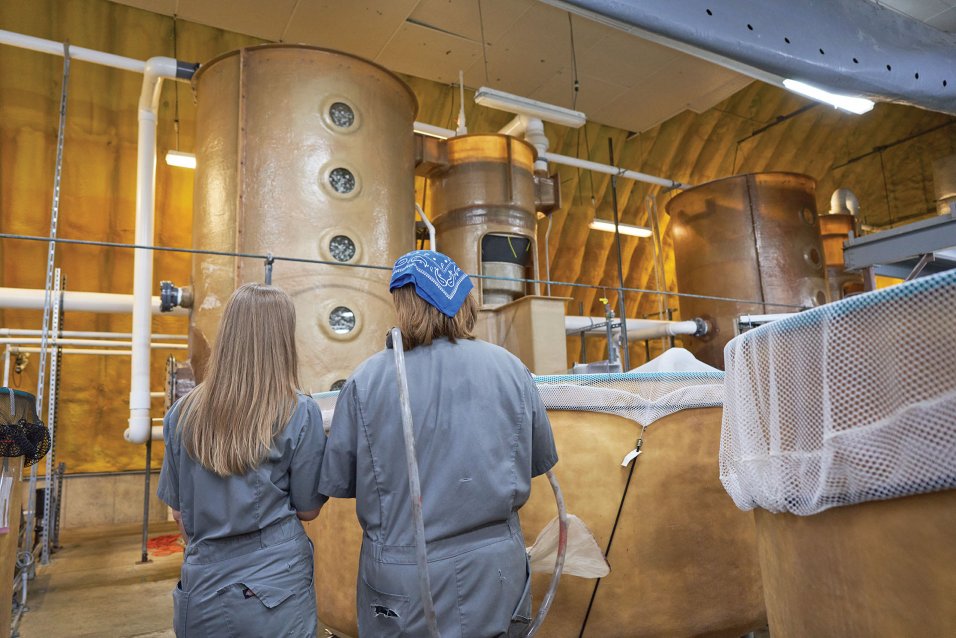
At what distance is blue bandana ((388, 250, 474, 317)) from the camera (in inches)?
71.2

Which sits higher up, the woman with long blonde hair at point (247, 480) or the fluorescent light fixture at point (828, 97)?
the fluorescent light fixture at point (828, 97)

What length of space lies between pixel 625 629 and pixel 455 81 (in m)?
9.14

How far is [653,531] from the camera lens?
301 cm

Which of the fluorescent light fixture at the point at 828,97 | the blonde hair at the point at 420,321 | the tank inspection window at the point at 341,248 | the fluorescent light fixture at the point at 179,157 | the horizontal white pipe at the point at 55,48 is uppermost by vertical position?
the horizontal white pipe at the point at 55,48

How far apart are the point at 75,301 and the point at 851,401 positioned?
720cm

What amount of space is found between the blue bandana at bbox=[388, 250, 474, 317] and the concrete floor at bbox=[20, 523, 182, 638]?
343 centimetres

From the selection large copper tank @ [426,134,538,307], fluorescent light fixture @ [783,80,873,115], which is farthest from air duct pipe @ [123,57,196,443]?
fluorescent light fixture @ [783,80,873,115]

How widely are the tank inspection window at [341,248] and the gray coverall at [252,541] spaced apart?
3.68m

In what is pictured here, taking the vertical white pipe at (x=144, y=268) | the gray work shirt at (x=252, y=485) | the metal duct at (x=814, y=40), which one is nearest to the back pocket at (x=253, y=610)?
the gray work shirt at (x=252, y=485)

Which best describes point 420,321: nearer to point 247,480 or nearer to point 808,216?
point 247,480

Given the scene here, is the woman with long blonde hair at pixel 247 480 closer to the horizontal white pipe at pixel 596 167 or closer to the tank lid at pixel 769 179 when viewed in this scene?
the horizontal white pipe at pixel 596 167

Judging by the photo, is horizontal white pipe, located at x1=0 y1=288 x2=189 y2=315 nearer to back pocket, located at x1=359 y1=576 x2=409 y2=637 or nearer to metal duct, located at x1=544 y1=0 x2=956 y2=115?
metal duct, located at x1=544 y1=0 x2=956 y2=115

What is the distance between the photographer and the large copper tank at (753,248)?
9.14 metres

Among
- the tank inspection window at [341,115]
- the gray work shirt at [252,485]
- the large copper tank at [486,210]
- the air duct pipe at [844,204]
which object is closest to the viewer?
the gray work shirt at [252,485]
